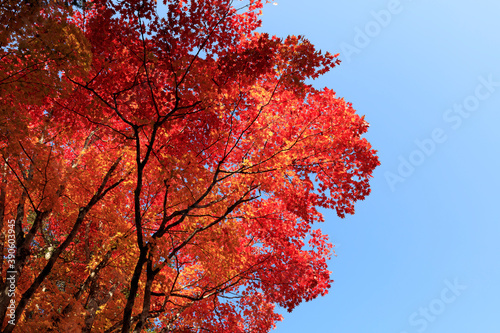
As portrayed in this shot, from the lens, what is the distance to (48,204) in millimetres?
7715

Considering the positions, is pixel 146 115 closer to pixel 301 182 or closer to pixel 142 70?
pixel 142 70

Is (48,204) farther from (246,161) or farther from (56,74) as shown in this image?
(246,161)

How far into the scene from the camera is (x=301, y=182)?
8.35 meters

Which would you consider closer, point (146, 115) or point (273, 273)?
point (146, 115)

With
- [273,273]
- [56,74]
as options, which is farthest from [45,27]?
[273,273]

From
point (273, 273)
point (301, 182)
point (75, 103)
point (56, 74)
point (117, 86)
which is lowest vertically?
point (273, 273)

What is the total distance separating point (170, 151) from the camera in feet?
26.3

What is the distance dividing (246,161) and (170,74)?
263 centimetres

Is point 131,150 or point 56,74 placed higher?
point 131,150

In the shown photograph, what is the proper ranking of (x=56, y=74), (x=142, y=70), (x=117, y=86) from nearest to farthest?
(x=56, y=74) → (x=142, y=70) → (x=117, y=86)

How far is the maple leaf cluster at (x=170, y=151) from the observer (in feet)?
19.5

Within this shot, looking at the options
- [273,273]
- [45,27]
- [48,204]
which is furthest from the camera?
[273,273]

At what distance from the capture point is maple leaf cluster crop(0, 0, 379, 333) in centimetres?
594

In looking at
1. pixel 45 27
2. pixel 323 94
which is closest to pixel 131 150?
pixel 45 27
